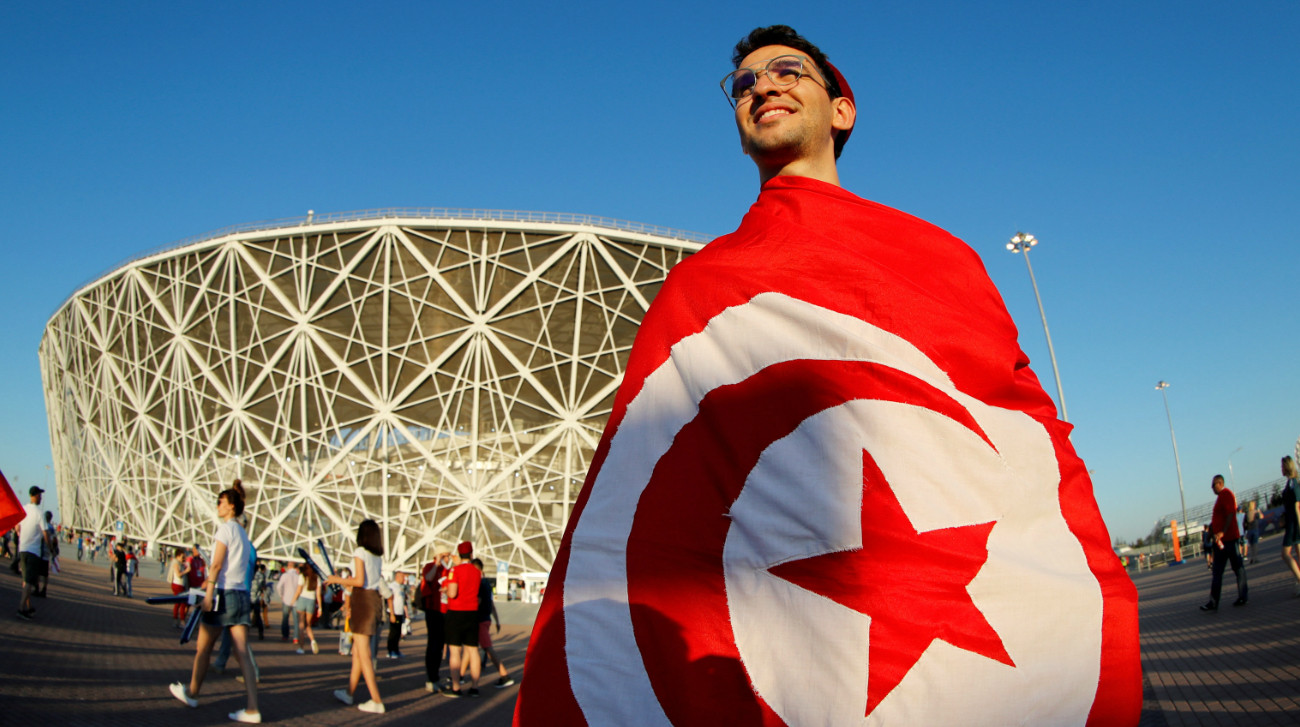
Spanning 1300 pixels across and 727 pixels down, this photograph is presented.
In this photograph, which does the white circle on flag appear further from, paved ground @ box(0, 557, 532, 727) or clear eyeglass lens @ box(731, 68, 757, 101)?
paved ground @ box(0, 557, 532, 727)

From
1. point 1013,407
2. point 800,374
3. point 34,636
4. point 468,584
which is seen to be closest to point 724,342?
point 800,374

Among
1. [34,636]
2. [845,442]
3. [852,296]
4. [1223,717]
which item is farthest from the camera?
[34,636]

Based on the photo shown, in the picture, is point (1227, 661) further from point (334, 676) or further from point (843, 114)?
point (334, 676)

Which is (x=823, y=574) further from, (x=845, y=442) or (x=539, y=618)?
(x=539, y=618)

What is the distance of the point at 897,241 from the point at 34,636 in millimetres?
11408

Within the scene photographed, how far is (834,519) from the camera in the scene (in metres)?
1.29

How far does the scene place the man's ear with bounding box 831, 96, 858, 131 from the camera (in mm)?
1929

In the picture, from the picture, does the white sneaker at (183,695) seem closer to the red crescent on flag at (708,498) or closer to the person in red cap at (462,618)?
the person in red cap at (462,618)

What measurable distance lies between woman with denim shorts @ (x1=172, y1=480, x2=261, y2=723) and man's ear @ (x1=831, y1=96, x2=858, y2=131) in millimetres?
5839

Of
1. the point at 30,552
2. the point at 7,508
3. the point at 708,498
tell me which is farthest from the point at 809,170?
the point at 30,552

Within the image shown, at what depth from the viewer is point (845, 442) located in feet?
4.36

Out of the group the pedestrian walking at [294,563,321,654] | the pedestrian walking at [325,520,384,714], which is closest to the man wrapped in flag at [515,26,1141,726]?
the pedestrian walking at [325,520,384,714]

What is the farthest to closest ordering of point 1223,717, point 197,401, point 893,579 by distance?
point 197,401 < point 1223,717 < point 893,579

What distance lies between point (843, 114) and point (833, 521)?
111 cm
